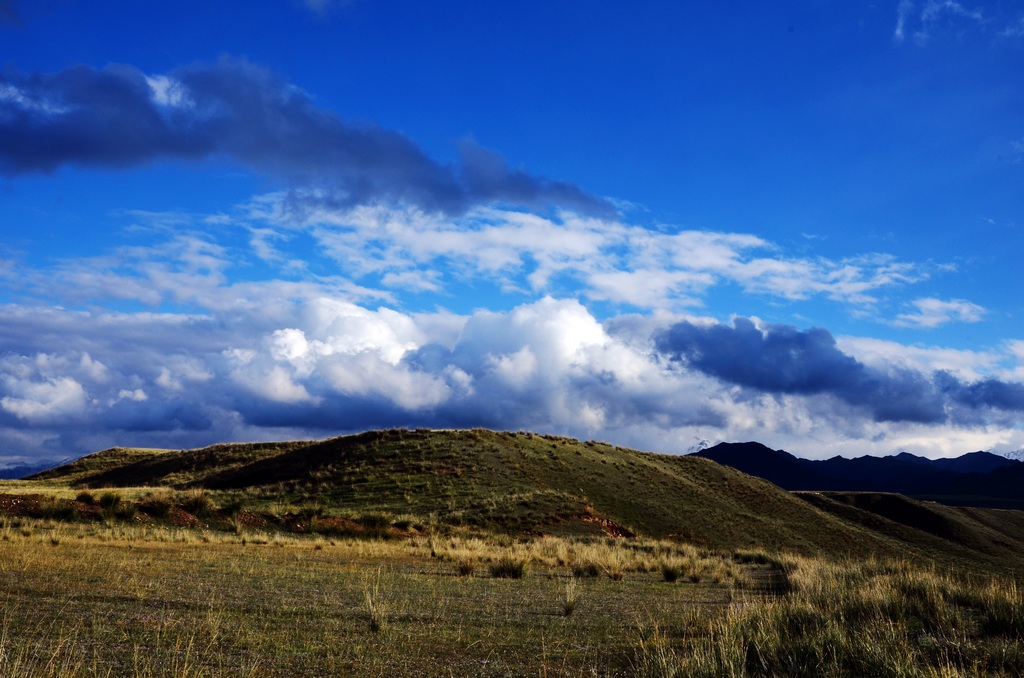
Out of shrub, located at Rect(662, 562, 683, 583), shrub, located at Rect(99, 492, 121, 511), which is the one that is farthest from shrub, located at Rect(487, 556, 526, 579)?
shrub, located at Rect(99, 492, 121, 511)

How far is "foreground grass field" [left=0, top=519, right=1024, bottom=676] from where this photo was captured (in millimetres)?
8250

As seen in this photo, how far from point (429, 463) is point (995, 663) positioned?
185 ft

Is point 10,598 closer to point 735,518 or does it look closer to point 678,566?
point 678,566

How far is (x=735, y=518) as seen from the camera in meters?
66.4

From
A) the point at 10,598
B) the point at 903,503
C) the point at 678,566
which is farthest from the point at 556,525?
the point at 903,503

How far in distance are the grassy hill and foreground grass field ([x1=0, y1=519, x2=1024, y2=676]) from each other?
25997mm

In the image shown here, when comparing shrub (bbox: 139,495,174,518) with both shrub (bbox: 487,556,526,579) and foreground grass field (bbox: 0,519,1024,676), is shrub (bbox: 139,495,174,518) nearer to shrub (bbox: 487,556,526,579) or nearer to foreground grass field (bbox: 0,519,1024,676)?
foreground grass field (bbox: 0,519,1024,676)

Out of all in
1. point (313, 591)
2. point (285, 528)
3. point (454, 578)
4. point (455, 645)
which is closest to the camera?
point (455, 645)

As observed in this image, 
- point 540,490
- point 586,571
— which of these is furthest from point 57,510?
point 540,490

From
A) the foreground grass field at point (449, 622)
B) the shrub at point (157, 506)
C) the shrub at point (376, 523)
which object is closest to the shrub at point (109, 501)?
the shrub at point (157, 506)

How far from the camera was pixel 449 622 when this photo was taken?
1168cm

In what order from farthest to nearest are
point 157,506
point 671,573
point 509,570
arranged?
point 157,506
point 671,573
point 509,570

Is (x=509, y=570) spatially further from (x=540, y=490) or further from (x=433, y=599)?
(x=540, y=490)

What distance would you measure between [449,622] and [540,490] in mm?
47100
